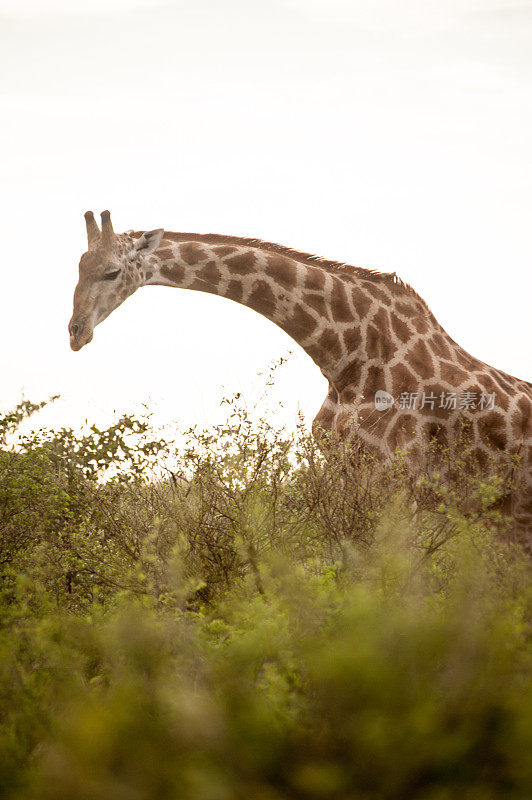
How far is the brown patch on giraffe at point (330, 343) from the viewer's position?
23.4 ft

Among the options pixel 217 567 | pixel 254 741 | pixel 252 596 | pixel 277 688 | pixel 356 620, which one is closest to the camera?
pixel 254 741

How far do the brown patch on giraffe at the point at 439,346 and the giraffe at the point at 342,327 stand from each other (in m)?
0.02

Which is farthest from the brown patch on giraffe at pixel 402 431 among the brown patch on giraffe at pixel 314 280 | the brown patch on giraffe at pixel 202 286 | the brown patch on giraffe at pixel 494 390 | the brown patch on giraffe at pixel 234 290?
the brown patch on giraffe at pixel 202 286

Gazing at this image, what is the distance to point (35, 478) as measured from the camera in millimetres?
6562

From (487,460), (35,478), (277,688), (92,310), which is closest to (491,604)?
(277,688)

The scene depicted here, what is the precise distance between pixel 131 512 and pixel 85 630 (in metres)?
2.04

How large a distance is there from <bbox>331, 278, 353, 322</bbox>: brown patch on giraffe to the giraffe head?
70.3 inches

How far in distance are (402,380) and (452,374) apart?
577 mm

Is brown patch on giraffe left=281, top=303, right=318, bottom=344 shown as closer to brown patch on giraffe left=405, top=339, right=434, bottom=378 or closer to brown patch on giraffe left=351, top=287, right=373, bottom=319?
brown patch on giraffe left=351, top=287, right=373, bottom=319

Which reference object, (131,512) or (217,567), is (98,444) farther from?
(217,567)

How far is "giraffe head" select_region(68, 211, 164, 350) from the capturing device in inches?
277

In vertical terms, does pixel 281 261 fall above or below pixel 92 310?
above

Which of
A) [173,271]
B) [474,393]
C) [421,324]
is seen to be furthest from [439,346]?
[173,271]

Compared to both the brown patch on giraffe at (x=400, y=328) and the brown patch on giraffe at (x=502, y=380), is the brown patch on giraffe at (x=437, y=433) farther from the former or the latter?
the brown patch on giraffe at (x=502, y=380)
